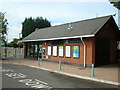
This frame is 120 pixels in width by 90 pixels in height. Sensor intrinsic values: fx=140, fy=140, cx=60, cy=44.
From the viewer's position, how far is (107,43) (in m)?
15.3

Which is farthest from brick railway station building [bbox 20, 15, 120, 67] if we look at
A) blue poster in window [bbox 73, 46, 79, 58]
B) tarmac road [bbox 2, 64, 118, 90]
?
tarmac road [bbox 2, 64, 118, 90]

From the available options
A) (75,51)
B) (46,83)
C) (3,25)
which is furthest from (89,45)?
(3,25)

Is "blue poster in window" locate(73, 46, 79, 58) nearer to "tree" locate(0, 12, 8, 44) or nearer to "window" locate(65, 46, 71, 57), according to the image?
"window" locate(65, 46, 71, 57)

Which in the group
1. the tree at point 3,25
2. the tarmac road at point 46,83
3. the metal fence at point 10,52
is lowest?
the tarmac road at point 46,83

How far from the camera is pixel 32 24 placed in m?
42.5

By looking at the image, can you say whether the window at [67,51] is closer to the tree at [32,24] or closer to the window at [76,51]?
the window at [76,51]

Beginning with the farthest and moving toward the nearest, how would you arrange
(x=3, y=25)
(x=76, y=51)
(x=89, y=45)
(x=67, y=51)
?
(x=3, y=25) < (x=67, y=51) < (x=76, y=51) < (x=89, y=45)

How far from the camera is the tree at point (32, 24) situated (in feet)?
137

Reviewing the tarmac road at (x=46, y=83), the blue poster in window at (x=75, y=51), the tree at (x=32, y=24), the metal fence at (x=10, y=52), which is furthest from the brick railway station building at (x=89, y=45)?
the tree at (x=32, y=24)

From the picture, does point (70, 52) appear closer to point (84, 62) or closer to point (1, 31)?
point (84, 62)

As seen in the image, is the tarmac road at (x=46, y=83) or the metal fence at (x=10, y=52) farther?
the metal fence at (x=10, y=52)

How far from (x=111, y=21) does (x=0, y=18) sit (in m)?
16.6

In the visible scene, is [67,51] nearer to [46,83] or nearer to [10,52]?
[46,83]

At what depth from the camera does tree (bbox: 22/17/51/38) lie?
137ft
